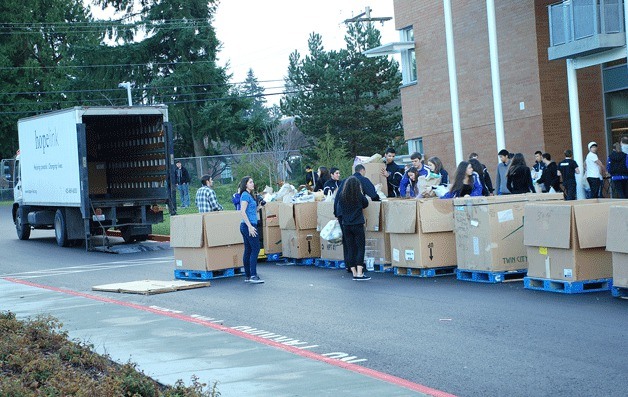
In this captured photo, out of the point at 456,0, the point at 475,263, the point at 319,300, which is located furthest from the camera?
the point at 456,0

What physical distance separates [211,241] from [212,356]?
7.54 metres

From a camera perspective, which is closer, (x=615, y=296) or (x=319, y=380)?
(x=319, y=380)

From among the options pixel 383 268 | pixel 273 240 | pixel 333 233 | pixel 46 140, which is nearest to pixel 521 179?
pixel 383 268

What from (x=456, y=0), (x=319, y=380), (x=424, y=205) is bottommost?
(x=319, y=380)

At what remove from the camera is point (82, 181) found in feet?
74.9

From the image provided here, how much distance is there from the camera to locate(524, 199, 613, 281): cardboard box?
39.9 feet

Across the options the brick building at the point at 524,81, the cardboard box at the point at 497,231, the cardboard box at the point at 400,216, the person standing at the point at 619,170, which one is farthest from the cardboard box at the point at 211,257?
the brick building at the point at 524,81

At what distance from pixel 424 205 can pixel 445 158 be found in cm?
1894

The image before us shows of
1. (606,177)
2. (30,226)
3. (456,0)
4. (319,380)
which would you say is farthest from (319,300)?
(456,0)

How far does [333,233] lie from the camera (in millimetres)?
16531

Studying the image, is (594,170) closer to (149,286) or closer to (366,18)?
(149,286)

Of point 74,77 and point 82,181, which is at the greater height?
point 74,77

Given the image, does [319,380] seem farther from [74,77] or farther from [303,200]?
[74,77]

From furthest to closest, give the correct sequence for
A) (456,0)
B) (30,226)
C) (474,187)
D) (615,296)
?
(456,0) < (30,226) < (474,187) < (615,296)
